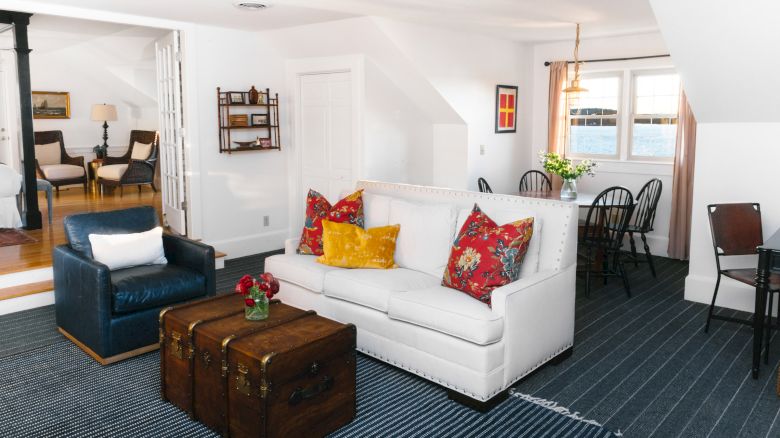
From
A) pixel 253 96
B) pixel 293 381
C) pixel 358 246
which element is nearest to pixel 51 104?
pixel 253 96

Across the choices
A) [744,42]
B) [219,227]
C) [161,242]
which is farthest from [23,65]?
[744,42]

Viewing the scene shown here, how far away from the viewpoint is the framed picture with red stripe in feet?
22.4

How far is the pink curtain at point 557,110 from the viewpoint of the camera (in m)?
6.93

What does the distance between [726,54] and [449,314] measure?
2382 mm

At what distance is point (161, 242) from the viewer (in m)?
4.25

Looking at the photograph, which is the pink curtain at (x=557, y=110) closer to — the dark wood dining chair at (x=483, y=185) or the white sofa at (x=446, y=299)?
the dark wood dining chair at (x=483, y=185)

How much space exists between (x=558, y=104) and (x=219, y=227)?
150 inches

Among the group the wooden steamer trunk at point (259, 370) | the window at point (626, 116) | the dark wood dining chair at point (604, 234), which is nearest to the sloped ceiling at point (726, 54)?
the dark wood dining chair at point (604, 234)

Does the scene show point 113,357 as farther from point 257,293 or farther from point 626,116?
point 626,116

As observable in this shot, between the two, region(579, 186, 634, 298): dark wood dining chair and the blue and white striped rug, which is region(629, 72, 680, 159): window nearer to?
region(579, 186, 634, 298): dark wood dining chair

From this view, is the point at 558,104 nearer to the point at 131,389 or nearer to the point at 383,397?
the point at 383,397

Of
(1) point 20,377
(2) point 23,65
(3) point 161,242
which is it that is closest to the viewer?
(1) point 20,377

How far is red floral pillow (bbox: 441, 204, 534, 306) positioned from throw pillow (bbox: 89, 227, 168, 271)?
1.98 meters

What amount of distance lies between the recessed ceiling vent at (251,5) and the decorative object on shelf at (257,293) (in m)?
2.52
